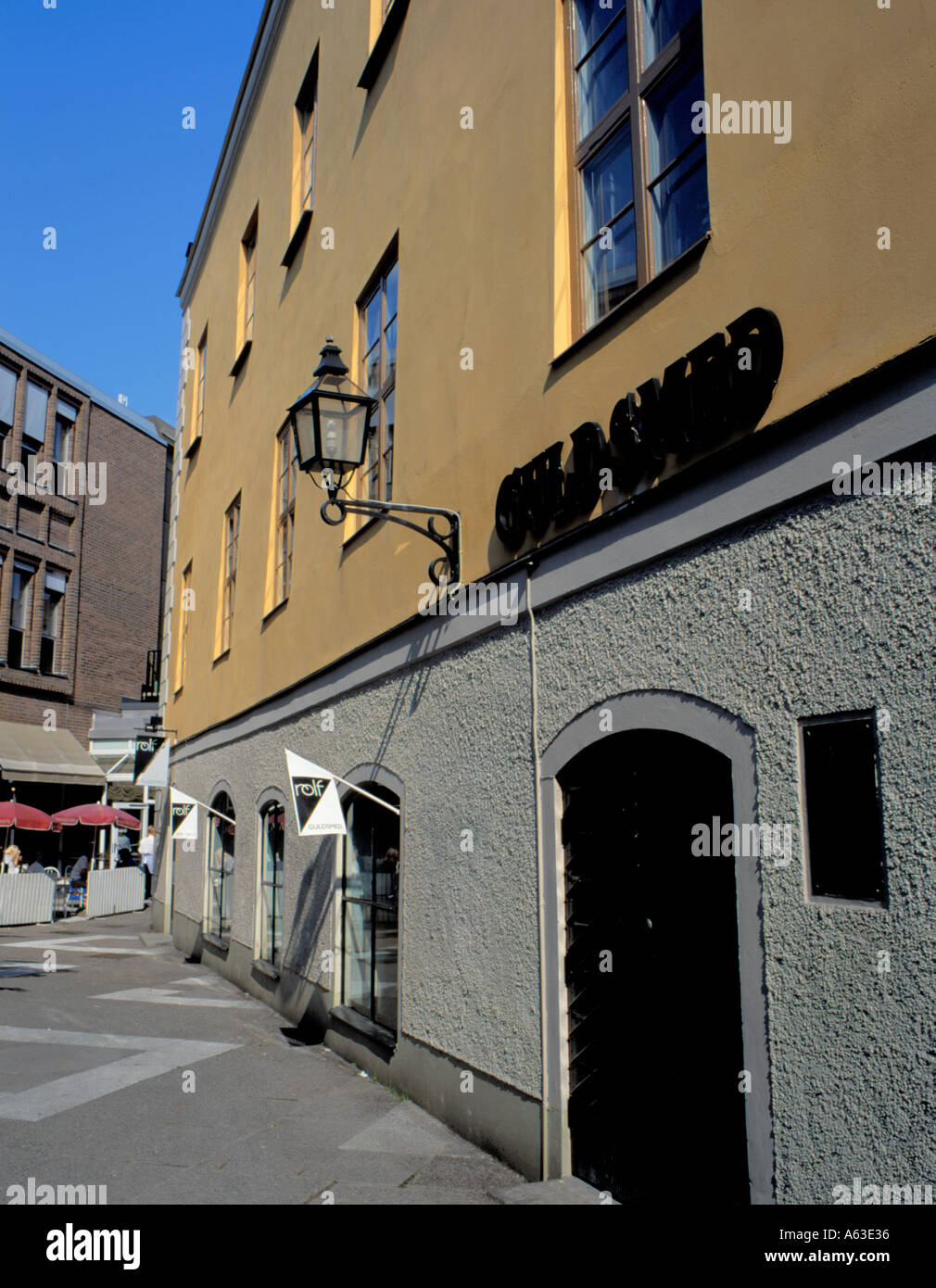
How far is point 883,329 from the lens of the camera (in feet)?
10.8

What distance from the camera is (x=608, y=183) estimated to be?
5.24 m

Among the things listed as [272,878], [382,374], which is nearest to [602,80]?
[382,374]

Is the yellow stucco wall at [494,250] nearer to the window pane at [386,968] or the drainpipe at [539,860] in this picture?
the drainpipe at [539,860]

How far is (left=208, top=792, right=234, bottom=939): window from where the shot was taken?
13.4 metres

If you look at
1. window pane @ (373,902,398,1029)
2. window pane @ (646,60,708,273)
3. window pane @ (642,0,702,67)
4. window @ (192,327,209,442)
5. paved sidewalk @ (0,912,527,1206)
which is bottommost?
paved sidewalk @ (0,912,527,1206)

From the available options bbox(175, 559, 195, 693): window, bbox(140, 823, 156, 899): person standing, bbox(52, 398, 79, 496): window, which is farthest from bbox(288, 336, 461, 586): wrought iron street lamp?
bbox(52, 398, 79, 496): window

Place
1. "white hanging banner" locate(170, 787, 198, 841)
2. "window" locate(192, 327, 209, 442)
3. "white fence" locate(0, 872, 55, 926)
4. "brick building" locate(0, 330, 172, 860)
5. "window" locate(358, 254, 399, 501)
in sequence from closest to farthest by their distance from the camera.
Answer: "window" locate(358, 254, 399, 501), "white hanging banner" locate(170, 787, 198, 841), "window" locate(192, 327, 209, 442), "white fence" locate(0, 872, 55, 926), "brick building" locate(0, 330, 172, 860)

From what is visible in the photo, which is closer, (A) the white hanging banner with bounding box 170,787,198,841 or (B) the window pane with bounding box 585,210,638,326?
(B) the window pane with bounding box 585,210,638,326

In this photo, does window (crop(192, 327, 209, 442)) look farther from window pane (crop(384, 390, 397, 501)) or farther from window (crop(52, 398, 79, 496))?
window (crop(52, 398, 79, 496))

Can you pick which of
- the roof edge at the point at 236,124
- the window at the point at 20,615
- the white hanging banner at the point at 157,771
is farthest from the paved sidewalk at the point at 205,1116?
the window at the point at 20,615

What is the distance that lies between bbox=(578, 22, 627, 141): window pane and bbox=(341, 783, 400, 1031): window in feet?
14.8

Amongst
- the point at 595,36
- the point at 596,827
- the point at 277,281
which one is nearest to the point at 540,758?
the point at 596,827

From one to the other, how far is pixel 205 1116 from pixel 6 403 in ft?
76.9
